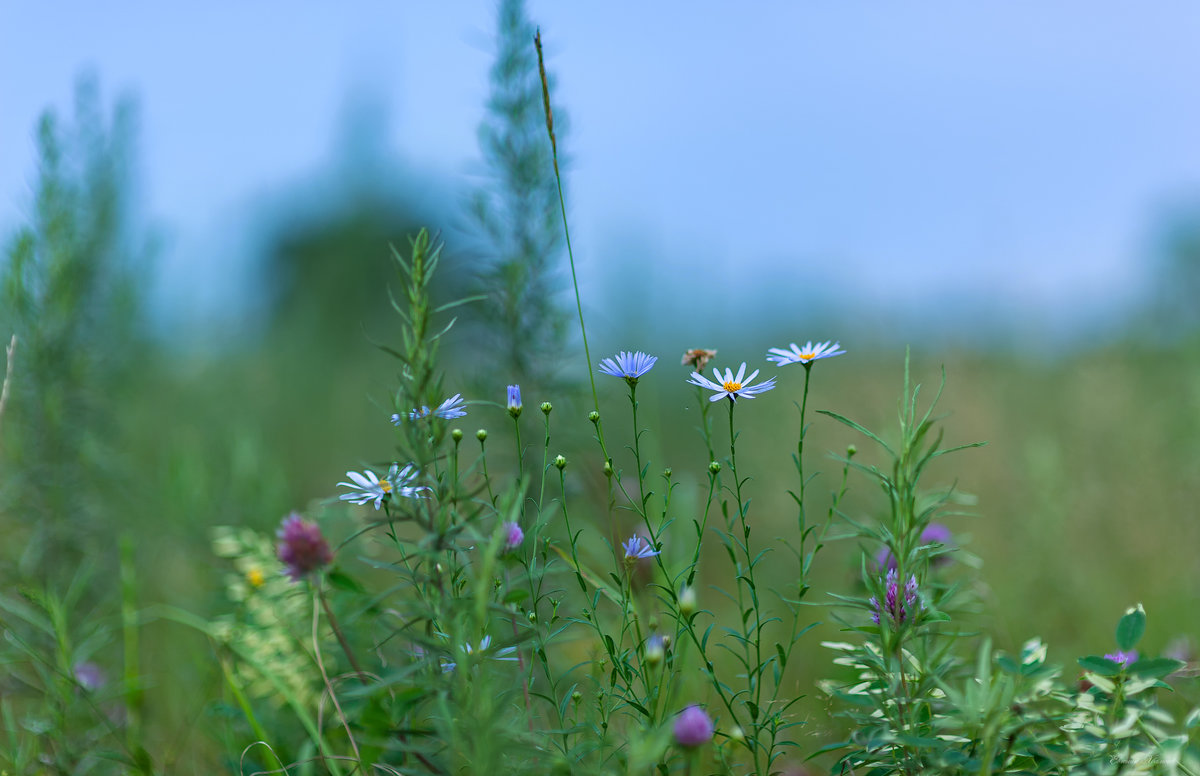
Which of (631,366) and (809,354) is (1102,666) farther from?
(631,366)

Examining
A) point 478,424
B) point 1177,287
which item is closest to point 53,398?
point 478,424

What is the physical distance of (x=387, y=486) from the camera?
3.59 feet

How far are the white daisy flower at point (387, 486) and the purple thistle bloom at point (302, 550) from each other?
123 millimetres

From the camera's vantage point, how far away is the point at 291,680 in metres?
1.86

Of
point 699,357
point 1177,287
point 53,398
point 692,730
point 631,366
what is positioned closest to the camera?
point 692,730

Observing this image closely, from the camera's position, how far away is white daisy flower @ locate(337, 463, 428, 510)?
100cm

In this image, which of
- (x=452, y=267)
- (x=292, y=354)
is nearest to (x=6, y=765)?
(x=452, y=267)

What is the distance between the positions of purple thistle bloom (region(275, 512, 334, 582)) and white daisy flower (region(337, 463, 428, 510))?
123 mm

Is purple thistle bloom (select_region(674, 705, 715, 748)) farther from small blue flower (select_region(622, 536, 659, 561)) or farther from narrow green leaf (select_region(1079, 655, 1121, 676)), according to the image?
narrow green leaf (select_region(1079, 655, 1121, 676))

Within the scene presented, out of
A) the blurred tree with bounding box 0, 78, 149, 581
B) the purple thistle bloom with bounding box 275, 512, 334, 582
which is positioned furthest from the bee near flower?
the blurred tree with bounding box 0, 78, 149, 581

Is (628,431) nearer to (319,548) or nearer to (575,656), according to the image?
(575,656)

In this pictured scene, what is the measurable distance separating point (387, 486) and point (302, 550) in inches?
9.7

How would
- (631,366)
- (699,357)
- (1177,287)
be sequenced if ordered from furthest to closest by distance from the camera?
(1177,287) < (699,357) < (631,366)

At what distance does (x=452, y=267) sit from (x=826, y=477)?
324cm
